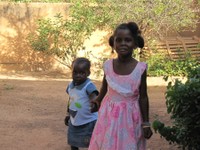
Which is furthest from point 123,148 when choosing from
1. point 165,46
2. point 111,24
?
point 165,46

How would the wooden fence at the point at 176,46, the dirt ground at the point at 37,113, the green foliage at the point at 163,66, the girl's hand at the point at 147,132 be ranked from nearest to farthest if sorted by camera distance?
the girl's hand at the point at 147,132, the dirt ground at the point at 37,113, the green foliage at the point at 163,66, the wooden fence at the point at 176,46

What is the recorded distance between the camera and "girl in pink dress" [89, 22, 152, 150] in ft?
9.36

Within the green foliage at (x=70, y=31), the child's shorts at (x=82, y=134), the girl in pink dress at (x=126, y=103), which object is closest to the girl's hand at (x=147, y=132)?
the girl in pink dress at (x=126, y=103)

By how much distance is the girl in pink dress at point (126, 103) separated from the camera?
285 cm

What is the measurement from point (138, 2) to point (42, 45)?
2793 mm

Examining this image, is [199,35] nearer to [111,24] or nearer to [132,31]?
[111,24]

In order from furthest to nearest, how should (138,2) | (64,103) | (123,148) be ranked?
(138,2) < (64,103) < (123,148)

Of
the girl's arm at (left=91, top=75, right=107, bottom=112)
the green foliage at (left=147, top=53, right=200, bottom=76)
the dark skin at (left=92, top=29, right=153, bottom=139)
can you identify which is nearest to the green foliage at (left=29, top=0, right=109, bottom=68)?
the green foliage at (left=147, top=53, right=200, bottom=76)

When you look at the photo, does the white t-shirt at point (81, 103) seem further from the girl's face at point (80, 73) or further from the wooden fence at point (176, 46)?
the wooden fence at point (176, 46)

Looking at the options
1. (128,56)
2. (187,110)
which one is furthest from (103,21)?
(187,110)

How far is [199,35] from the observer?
12914 millimetres

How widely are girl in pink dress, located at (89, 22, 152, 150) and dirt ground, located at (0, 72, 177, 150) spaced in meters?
1.93

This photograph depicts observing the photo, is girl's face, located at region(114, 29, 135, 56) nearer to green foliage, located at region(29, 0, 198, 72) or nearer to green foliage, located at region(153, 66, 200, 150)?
green foliage, located at region(153, 66, 200, 150)

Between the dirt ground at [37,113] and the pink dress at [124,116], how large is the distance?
75.5 inches
